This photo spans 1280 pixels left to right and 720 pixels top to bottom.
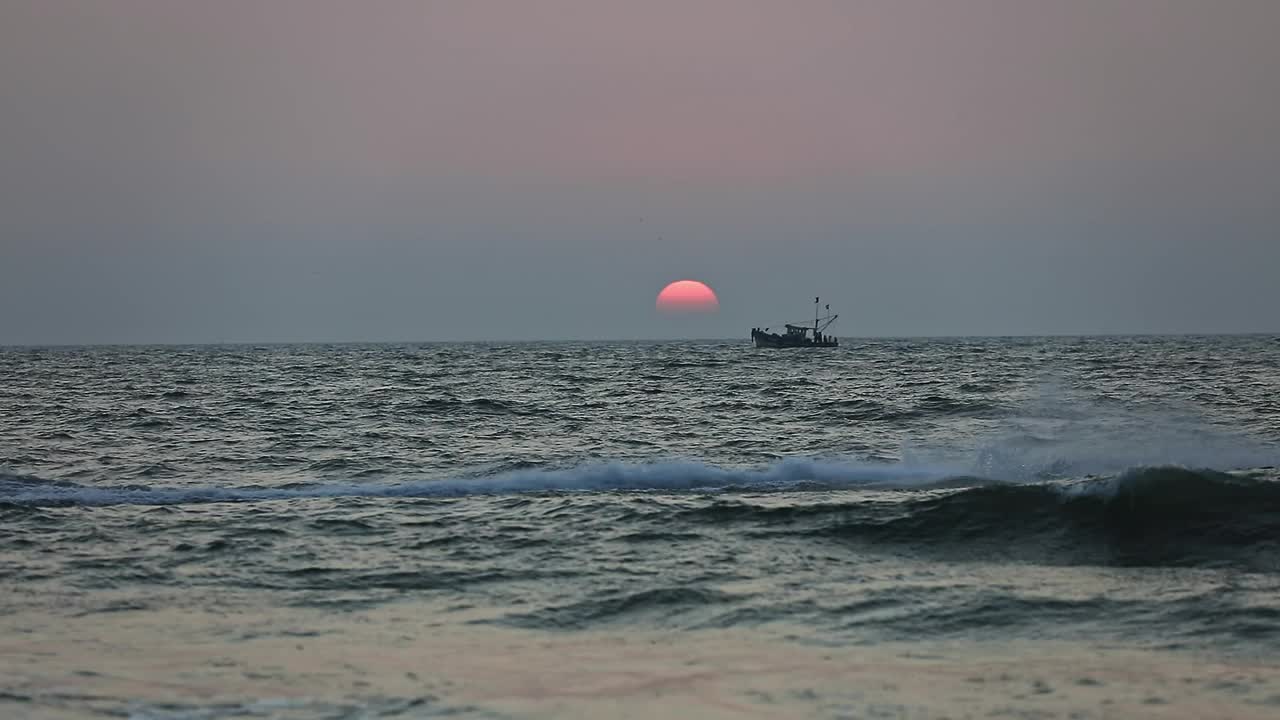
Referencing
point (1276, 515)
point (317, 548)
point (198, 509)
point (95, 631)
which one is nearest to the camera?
point (95, 631)

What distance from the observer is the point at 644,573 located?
14.7m

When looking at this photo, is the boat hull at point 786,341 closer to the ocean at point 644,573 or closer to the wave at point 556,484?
the ocean at point 644,573

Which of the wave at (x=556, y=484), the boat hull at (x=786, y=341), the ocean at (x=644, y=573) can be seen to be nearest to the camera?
the ocean at (x=644, y=573)

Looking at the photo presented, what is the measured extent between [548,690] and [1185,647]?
5740mm

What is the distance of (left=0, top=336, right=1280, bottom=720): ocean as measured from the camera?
31.6ft

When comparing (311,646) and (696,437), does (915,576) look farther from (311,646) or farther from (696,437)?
(696,437)

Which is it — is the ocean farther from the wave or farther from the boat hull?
the boat hull

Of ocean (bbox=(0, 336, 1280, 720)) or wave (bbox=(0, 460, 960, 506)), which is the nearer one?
ocean (bbox=(0, 336, 1280, 720))

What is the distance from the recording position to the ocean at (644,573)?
9.64m

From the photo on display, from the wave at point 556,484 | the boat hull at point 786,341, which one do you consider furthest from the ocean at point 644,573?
the boat hull at point 786,341

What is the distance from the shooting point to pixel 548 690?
378 inches

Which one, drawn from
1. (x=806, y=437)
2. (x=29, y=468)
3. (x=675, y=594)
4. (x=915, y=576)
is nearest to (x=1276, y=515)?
(x=915, y=576)

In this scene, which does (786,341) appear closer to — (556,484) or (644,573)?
(556,484)

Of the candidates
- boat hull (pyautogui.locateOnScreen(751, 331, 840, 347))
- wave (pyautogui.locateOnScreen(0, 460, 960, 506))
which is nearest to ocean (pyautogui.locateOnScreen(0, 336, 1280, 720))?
wave (pyautogui.locateOnScreen(0, 460, 960, 506))
